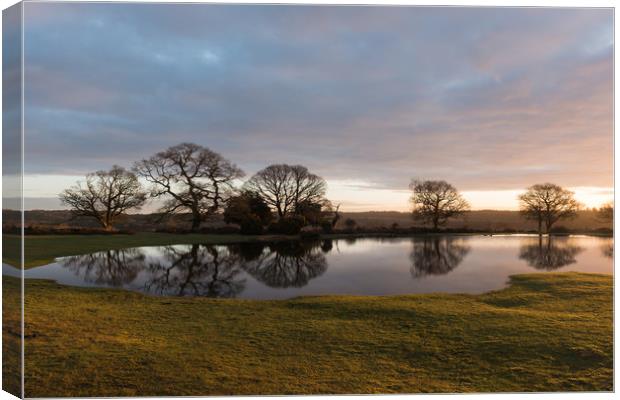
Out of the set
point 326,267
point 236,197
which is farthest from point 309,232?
point 326,267

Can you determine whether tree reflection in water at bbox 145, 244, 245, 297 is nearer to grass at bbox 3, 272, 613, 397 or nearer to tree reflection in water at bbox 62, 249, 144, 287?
tree reflection in water at bbox 62, 249, 144, 287

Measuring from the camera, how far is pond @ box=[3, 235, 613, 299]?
1080cm

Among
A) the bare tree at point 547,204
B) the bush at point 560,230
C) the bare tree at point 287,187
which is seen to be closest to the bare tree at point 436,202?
the bare tree at point 547,204

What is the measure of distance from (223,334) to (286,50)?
7.08m

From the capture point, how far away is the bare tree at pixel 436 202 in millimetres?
16406

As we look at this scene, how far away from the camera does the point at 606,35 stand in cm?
775

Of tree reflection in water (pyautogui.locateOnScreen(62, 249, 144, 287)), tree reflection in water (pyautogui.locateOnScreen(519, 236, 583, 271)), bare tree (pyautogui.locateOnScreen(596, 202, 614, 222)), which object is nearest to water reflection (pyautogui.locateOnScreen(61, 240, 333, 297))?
tree reflection in water (pyautogui.locateOnScreen(62, 249, 144, 287))

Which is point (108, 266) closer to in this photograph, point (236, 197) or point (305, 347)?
point (305, 347)

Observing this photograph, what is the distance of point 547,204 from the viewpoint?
16.2 m

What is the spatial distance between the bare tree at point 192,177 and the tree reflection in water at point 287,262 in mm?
4550

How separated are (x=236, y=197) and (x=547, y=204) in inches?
620

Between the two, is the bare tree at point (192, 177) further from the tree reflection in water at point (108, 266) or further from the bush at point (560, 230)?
the bush at point (560, 230)

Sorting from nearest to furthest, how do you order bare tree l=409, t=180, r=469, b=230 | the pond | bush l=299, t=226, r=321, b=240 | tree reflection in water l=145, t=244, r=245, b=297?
the pond < tree reflection in water l=145, t=244, r=245, b=297 < bare tree l=409, t=180, r=469, b=230 < bush l=299, t=226, r=321, b=240

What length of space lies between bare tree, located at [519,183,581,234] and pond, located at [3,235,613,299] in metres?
0.99
